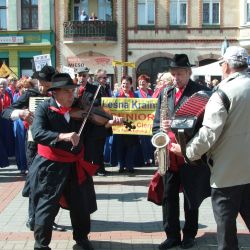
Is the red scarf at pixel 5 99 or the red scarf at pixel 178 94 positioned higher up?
the red scarf at pixel 178 94

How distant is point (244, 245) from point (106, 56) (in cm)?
2667

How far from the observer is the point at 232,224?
445 centimetres

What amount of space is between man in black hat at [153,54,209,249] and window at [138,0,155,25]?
26790 mm

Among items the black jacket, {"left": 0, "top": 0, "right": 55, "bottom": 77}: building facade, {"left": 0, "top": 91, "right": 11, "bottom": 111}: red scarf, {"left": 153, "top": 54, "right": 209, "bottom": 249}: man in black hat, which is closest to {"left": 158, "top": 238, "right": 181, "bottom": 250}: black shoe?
{"left": 153, "top": 54, "right": 209, "bottom": 249}: man in black hat

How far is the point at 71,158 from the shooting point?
5590mm

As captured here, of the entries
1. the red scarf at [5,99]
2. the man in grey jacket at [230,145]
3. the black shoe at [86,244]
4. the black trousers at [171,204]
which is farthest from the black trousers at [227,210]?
the red scarf at [5,99]

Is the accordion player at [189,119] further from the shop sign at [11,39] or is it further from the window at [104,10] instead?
the window at [104,10]

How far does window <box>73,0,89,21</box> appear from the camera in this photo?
106ft

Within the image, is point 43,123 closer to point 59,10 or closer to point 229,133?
point 229,133

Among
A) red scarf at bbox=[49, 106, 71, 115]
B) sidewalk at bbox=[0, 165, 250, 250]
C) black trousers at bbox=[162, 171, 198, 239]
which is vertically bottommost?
sidewalk at bbox=[0, 165, 250, 250]

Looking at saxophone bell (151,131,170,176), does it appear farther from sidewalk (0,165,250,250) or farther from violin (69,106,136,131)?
sidewalk (0,165,250,250)

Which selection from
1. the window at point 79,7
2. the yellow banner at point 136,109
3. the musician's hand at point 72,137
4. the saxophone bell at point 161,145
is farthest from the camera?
the window at point 79,7

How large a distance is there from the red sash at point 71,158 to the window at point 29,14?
90.1 feet

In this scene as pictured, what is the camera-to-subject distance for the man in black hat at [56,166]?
17.8 ft
